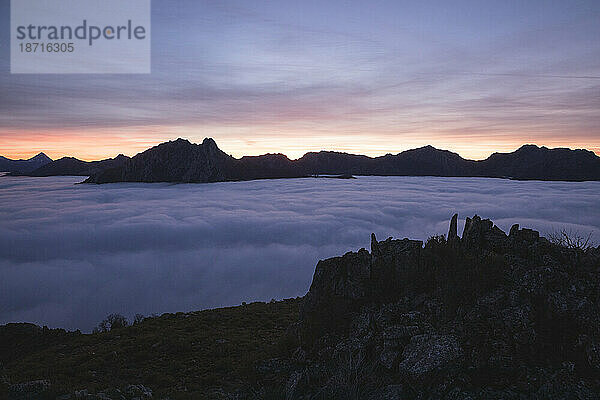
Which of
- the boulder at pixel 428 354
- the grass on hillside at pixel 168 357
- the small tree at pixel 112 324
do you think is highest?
the boulder at pixel 428 354

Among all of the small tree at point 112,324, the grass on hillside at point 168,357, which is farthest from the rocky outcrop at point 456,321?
the small tree at point 112,324

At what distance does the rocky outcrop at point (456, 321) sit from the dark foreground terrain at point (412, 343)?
52 millimetres

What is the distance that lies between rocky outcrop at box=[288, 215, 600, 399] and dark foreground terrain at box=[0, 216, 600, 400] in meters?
0.05

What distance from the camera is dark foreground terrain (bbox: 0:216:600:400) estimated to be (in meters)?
13.3

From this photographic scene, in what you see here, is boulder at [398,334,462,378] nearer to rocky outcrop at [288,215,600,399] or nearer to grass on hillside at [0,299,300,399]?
rocky outcrop at [288,215,600,399]

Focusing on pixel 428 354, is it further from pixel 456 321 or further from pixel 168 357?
pixel 168 357

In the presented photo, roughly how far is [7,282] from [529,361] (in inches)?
5590

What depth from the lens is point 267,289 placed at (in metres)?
90.4

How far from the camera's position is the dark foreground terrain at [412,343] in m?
13.3

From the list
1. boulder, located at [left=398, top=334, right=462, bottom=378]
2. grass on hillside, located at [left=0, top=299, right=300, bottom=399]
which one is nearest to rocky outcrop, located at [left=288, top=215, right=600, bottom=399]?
boulder, located at [left=398, top=334, right=462, bottom=378]

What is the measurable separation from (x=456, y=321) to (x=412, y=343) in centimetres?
250

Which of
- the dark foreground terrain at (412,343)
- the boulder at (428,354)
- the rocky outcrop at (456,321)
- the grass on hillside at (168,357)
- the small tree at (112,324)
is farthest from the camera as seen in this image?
the small tree at (112,324)

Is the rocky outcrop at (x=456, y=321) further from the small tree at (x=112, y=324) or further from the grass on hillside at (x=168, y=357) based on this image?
the small tree at (x=112, y=324)

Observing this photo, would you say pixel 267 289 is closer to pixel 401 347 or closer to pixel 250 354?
pixel 250 354
